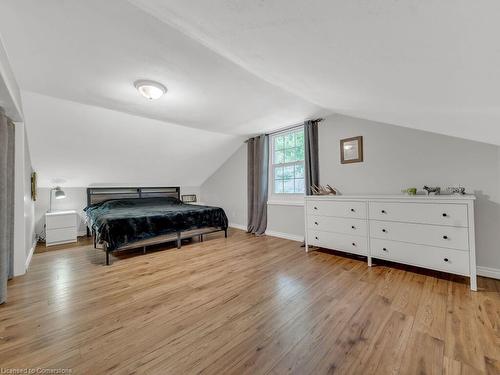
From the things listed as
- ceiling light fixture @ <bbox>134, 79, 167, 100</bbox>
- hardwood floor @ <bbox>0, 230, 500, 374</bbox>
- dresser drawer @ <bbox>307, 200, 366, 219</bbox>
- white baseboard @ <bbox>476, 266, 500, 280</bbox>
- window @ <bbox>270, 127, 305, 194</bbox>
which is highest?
ceiling light fixture @ <bbox>134, 79, 167, 100</bbox>

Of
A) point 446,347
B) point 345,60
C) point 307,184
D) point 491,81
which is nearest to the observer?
point 491,81

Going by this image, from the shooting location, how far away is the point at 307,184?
354cm

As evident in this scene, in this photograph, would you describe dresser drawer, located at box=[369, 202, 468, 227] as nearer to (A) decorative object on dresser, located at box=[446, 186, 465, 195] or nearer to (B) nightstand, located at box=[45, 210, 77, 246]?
(A) decorative object on dresser, located at box=[446, 186, 465, 195]

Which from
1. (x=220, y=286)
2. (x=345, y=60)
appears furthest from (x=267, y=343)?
(x=345, y=60)

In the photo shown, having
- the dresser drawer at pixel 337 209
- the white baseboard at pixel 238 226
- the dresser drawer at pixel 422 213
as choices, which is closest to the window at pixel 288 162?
the dresser drawer at pixel 337 209

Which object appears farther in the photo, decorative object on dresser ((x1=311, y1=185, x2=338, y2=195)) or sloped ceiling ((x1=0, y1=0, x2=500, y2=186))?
decorative object on dresser ((x1=311, y1=185, x2=338, y2=195))

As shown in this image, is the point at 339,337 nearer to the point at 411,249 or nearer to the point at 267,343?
the point at 267,343

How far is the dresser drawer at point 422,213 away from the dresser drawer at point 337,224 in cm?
20

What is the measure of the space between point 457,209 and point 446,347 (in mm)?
1333

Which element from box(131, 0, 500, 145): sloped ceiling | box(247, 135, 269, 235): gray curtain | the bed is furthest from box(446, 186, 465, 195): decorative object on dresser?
the bed

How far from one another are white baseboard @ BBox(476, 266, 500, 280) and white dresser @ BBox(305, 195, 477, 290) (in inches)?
20.0

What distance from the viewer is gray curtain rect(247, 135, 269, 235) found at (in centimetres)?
426

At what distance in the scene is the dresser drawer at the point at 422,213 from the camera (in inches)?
78.8

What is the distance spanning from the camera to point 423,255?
220cm
